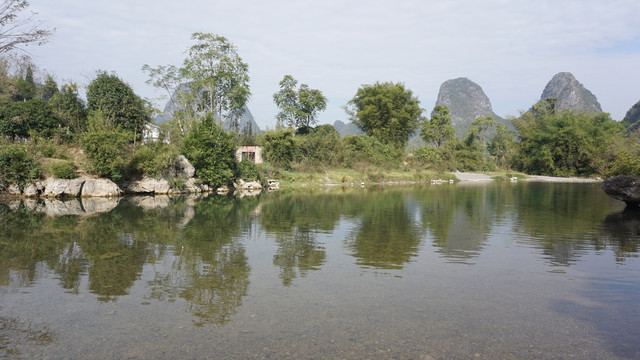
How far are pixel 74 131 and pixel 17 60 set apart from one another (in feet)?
46.6

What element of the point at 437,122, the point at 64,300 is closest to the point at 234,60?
the point at 437,122

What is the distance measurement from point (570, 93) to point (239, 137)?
17169 centimetres

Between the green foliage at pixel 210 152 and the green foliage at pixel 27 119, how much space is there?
354 inches

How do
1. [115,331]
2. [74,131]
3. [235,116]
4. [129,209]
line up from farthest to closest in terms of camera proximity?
[235,116], [74,131], [129,209], [115,331]

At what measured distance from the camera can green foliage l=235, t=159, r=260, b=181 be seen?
30.6 m

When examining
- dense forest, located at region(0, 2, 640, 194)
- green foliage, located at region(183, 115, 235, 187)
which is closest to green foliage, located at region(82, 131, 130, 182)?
dense forest, located at region(0, 2, 640, 194)

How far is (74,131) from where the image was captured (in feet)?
86.4

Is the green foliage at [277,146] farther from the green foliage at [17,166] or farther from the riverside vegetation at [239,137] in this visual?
the green foliage at [17,166]

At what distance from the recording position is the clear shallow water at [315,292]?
4035 mm

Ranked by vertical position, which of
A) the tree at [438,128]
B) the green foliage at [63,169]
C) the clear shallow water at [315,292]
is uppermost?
the tree at [438,128]

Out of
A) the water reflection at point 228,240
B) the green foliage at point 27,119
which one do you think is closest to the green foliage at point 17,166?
the water reflection at point 228,240

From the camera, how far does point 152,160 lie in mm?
23625

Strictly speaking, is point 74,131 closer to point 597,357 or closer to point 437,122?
point 597,357

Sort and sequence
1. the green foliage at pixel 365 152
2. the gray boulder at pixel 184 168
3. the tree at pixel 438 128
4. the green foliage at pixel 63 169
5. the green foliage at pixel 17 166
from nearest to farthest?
the green foliage at pixel 17 166, the green foliage at pixel 63 169, the gray boulder at pixel 184 168, the green foliage at pixel 365 152, the tree at pixel 438 128
